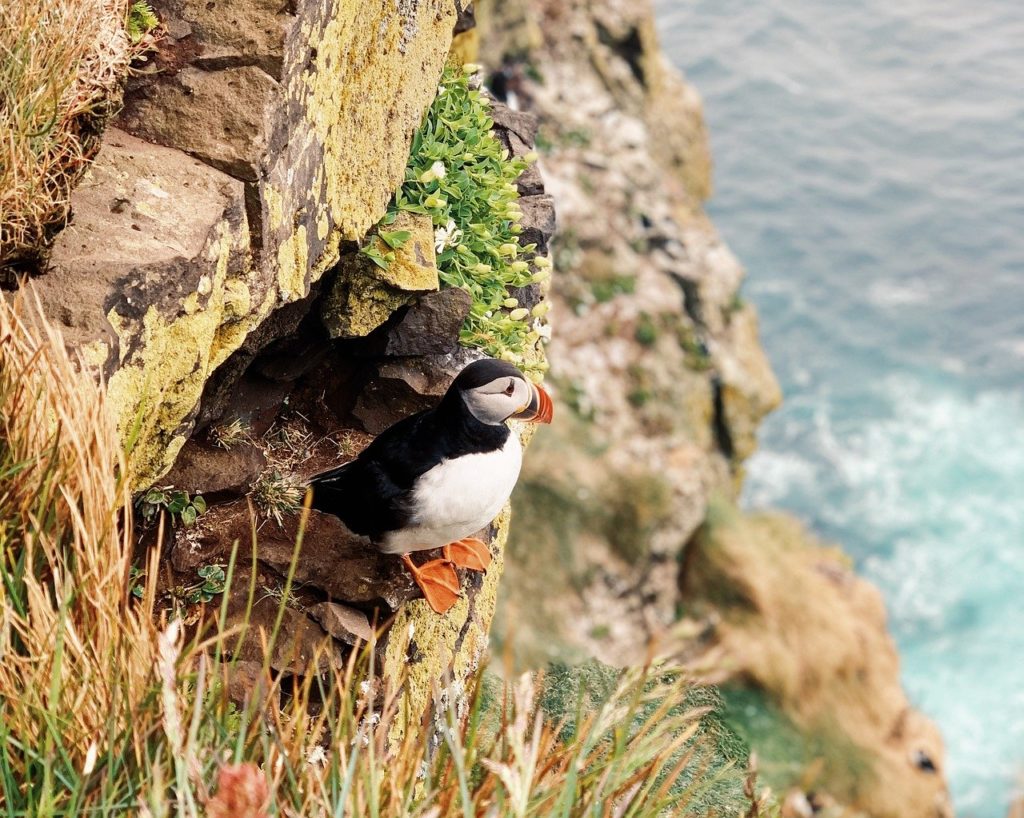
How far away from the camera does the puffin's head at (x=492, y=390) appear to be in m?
4.58

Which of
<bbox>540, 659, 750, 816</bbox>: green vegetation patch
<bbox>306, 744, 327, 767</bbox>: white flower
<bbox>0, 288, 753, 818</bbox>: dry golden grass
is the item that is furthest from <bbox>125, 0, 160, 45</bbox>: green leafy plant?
<bbox>540, 659, 750, 816</bbox>: green vegetation patch

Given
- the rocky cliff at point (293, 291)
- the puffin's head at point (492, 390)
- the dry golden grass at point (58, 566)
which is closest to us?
the dry golden grass at point (58, 566)

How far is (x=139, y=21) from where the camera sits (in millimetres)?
4203

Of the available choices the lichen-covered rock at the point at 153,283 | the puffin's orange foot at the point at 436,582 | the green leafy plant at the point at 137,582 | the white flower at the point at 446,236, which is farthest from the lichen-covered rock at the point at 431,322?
the green leafy plant at the point at 137,582

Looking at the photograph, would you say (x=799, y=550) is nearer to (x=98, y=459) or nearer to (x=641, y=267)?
(x=641, y=267)

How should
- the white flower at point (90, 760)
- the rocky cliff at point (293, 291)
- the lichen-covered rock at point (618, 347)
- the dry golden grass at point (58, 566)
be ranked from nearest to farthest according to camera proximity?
the white flower at point (90, 760) → the dry golden grass at point (58, 566) → the rocky cliff at point (293, 291) → the lichen-covered rock at point (618, 347)

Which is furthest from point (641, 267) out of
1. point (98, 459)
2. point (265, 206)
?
point (98, 459)

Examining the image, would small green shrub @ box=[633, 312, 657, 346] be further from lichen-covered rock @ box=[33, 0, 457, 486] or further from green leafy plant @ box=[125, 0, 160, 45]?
green leafy plant @ box=[125, 0, 160, 45]

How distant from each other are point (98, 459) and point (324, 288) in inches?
91.9

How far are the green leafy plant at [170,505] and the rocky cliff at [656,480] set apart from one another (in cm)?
726

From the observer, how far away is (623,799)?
8.92 ft

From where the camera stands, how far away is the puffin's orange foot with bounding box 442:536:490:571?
5.04m

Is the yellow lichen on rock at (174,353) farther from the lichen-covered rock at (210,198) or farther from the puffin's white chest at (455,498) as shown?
the puffin's white chest at (455,498)

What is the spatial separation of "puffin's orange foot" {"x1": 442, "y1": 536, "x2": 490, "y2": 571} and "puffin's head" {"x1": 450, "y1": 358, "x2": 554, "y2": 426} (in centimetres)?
76
